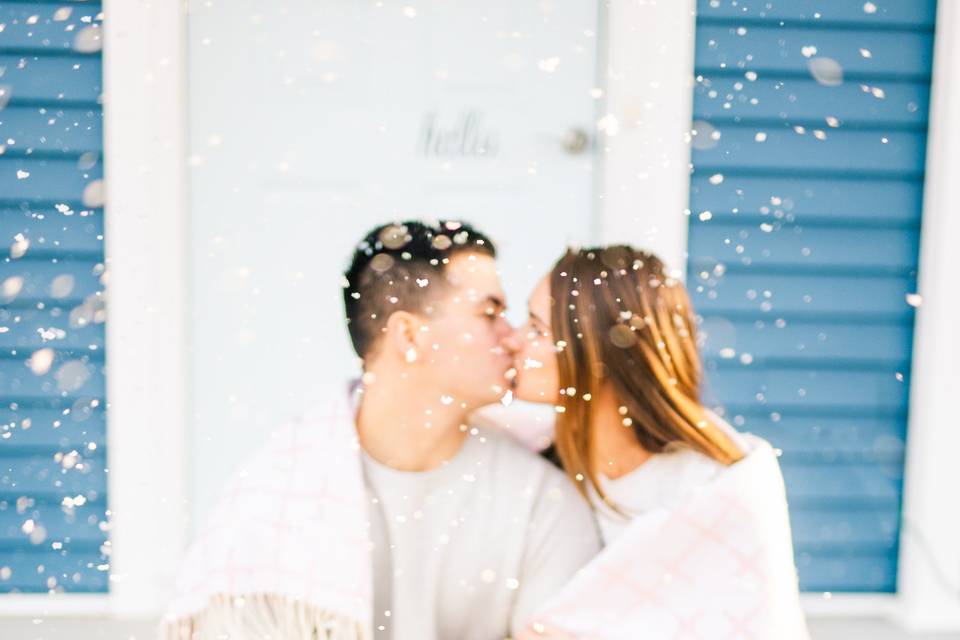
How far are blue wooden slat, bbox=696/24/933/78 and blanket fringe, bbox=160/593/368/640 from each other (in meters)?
0.87

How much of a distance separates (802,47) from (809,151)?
0.14 metres

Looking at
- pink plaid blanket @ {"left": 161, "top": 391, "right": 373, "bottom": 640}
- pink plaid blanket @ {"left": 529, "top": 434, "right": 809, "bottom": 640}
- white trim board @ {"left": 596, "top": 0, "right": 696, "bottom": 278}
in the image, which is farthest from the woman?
white trim board @ {"left": 596, "top": 0, "right": 696, "bottom": 278}

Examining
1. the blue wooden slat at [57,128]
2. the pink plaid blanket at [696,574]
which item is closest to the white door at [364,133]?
the blue wooden slat at [57,128]

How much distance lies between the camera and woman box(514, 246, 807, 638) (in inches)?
23.5

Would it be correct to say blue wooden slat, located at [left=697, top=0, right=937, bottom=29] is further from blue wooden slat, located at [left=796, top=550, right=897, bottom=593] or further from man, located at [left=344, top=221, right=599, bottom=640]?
blue wooden slat, located at [left=796, top=550, right=897, bottom=593]

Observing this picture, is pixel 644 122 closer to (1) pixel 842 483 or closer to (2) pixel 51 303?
(1) pixel 842 483

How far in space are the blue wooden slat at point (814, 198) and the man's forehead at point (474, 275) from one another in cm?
58

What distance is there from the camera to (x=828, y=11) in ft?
3.58

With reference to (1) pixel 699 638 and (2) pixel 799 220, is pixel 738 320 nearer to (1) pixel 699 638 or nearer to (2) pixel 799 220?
(2) pixel 799 220

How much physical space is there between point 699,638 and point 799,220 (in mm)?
723

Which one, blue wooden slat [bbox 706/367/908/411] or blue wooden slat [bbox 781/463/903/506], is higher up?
blue wooden slat [bbox 706/367/908/411]

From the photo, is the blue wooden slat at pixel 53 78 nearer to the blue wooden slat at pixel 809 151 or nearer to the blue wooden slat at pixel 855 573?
the blue wooden slat at pixel 809 151

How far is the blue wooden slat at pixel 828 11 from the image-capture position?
1.08 m

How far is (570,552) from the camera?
24.3 inches
